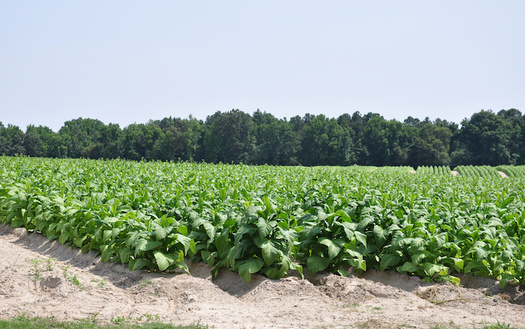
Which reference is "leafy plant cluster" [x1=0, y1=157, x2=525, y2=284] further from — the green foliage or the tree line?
the tree line

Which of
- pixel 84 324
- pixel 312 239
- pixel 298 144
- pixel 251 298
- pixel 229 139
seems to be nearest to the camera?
pixel 84 324

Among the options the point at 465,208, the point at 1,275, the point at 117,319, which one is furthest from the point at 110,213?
the point at 465,208

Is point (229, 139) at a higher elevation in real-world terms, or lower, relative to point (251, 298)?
higher

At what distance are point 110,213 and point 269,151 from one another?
85720mm

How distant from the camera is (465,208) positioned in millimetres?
8602

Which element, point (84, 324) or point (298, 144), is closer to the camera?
point (84, 324)

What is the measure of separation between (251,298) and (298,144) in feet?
283

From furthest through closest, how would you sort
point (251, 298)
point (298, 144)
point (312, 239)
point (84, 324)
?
point (298, 144) < point (312, 239) < point (251, 298) < point (84, 324)

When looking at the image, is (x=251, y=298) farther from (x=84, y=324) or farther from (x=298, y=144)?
(x=298, y=144)

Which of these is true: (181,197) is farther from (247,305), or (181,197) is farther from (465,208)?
(465,208)

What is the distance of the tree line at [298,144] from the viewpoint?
84.6 metres

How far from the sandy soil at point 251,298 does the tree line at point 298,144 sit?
7727 centimetres

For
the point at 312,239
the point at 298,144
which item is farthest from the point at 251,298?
the point at 298,144

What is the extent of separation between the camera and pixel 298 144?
91.2 meters
